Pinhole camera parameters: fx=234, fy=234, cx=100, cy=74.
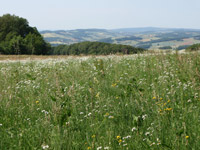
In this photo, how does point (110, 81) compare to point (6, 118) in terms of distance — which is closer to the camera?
point (6, 118)

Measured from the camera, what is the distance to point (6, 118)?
426 centimetres

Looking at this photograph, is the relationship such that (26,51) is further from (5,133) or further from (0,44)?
(5,133)

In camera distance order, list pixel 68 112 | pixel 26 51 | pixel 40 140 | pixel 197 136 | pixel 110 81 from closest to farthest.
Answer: pixel 197 136 → pixel 40 140 → pixel 68 112 → pixel 110 81 → pixel 26 51

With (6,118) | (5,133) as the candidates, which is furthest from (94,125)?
(6,118)

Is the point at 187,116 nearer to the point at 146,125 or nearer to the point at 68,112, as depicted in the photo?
the point at 146,125

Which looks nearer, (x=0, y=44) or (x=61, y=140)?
(x=61, y=140)

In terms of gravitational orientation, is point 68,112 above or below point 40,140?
above

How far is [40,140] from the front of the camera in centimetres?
348

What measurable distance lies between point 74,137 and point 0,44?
225 ft

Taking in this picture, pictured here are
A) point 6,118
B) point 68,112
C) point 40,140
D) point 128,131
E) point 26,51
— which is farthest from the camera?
point 26,51

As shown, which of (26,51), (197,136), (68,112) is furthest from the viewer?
(26,51)

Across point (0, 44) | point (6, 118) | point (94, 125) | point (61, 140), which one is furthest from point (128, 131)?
point (0, 44)

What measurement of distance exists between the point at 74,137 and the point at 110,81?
11.4ft

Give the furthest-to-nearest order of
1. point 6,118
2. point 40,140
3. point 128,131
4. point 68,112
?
point 6,118 → point 68,112 → point 128,131 → point 40,140
